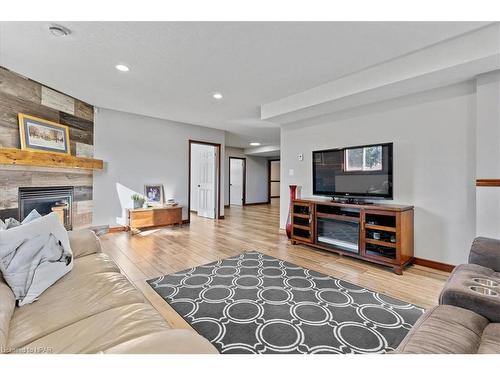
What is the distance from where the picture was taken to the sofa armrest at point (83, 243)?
1.72m

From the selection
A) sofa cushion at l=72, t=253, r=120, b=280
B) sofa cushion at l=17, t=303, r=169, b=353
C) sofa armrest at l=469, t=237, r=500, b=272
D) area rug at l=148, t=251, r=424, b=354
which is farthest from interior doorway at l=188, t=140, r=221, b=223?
sofa armrest at l=469, t=237, r=500, b=272

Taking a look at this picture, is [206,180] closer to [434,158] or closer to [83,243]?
[83,243]

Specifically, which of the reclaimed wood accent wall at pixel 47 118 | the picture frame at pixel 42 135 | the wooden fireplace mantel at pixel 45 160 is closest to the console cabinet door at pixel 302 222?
the wooden fireplace mantel at pixel 45 160

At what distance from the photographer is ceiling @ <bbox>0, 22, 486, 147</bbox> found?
1830mm

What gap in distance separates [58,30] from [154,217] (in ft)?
10.5

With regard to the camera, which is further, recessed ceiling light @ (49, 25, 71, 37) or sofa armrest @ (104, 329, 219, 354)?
recessed ceiling light @ (49, 25, 71, 37)

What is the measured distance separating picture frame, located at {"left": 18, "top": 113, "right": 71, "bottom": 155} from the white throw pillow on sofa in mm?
2215

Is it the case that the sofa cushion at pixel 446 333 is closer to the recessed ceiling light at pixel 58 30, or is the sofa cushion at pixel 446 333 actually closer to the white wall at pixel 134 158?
the recessed ceiling light at pixel 58 30

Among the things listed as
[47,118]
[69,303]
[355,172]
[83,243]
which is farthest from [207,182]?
[69,303]

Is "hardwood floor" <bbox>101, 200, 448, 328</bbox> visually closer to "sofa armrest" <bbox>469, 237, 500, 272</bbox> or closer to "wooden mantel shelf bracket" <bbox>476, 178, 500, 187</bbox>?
"sofa armrest" <bbox>469, 237, 500, 272</bbox>

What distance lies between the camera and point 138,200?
14.3 feet

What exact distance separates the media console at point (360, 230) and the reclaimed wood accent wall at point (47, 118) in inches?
141

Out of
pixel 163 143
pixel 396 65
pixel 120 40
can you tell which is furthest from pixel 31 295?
pixel 163 143

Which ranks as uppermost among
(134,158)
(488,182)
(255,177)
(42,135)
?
(42,135)
